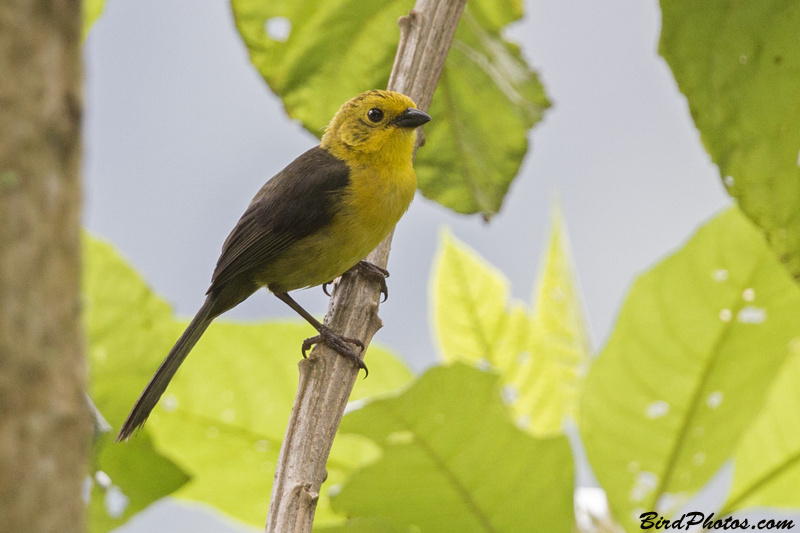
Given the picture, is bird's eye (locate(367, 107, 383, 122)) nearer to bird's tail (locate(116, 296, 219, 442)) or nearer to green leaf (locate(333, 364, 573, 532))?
bird's tail (locate(116, 296, 219, 442))

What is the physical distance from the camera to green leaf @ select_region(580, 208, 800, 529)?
7.72 ft

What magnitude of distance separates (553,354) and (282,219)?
1.13 m

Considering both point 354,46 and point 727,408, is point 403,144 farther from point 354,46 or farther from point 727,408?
point 727,408

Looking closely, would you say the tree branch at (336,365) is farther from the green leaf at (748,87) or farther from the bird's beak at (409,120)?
the green leaf at (748,87)

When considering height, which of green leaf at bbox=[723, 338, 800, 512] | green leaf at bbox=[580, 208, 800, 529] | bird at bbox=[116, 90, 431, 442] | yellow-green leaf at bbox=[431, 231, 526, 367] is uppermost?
bird at bbox=[116, 90, 431, 442]

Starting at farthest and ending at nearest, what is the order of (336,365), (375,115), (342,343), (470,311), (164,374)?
(375,115), (470,311), (164,374), (342,343), (336,365)

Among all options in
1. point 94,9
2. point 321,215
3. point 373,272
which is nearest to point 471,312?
point 373,272

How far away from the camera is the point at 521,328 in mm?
2783

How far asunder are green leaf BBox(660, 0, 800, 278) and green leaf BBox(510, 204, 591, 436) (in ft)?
2.74

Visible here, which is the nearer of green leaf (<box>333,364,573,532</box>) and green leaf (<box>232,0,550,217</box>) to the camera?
green leaf (<box>333,364,573,532</box>)

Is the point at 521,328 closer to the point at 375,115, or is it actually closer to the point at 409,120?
the point at 409,120

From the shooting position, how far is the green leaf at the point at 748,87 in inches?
74.6

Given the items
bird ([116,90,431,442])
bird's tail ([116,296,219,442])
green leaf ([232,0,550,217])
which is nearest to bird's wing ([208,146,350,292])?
bird ([116,90,431,442])

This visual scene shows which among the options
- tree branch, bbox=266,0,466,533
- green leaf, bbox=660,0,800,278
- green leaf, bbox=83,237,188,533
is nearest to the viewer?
tree branch, bbox=266,0,466,533
